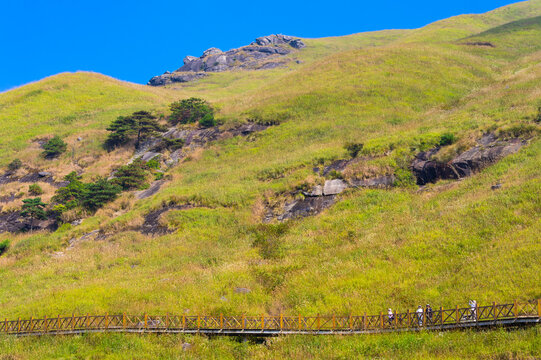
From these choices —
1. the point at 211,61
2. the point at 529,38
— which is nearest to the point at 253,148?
the point at 529,38

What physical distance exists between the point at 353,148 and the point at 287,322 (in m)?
23.8

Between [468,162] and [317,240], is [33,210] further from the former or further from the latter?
[468,162]

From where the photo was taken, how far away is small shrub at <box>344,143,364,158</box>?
3471cm

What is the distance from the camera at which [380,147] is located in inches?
1328

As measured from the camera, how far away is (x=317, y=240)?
23359mm

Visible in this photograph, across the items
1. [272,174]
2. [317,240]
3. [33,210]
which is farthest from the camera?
[272,174]

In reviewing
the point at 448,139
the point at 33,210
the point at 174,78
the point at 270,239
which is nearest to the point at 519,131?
the point at 448,139

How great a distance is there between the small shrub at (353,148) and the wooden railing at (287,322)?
860 inches

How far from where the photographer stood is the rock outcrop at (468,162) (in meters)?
27.4

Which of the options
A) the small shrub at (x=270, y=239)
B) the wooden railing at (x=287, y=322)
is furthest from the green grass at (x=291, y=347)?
the small shrub at (x=270, y=239)

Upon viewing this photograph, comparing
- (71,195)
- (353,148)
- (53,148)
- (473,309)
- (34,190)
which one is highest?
(53,148)

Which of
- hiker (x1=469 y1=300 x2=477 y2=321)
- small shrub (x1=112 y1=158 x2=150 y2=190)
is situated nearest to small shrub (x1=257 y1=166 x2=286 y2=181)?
small shrub (x1=112 y1=158 x2=150 y2=190)

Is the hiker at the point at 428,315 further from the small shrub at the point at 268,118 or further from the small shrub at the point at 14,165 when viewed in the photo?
the small shrub at the point at 14,165

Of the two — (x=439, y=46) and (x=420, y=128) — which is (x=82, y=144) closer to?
(x=420, y=128)
